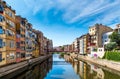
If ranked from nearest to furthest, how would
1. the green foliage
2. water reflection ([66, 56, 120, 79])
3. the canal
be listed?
the canal → water reflection ([66, 56, 120, 79]) → the green foliage

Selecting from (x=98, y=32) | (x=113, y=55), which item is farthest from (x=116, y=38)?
(x=98, y=32)

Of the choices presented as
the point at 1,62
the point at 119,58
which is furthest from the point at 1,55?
the point at 119,58

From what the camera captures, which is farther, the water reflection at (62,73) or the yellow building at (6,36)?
the water reflection at (62,73)

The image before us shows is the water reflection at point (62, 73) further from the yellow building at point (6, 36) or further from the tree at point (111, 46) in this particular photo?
the tree at point (111, 46)

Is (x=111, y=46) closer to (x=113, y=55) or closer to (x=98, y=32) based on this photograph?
(x=113, y=55)

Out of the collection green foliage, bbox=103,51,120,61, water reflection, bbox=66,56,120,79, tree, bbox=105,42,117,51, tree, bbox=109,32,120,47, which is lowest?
water reflection, bbox=66,56,120,79

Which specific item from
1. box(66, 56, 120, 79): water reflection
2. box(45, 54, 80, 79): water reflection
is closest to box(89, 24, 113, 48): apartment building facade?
box(45, 54, 80, 79): water reflection

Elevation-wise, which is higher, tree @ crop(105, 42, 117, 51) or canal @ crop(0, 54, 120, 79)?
tree @ crop(105, 42, 117, 51)

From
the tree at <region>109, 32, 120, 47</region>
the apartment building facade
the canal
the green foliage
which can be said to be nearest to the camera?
the canal

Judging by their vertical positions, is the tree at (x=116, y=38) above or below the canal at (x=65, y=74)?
above

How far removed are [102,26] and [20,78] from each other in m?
80.5

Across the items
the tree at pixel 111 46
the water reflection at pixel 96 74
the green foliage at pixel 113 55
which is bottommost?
the water reflection at pixel 96 74

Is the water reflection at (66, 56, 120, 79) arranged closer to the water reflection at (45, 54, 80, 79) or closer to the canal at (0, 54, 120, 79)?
the canal at (0, 54, 120, 79)

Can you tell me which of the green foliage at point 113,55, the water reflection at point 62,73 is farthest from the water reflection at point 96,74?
the green foliage at point 113,55
